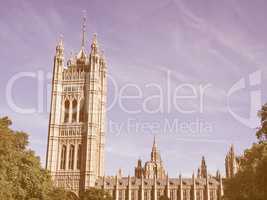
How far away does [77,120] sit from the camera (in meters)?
95.2

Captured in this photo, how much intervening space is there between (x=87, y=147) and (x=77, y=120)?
7.00 meters

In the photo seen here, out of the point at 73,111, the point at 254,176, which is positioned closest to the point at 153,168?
the point at 73,111

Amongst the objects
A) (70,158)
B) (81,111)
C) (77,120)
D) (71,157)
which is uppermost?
(81,111)

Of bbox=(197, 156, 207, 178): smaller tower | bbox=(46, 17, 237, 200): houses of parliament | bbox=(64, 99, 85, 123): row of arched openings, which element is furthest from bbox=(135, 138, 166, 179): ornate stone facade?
bbox=(64, 99, 85, 123): row of arched openings

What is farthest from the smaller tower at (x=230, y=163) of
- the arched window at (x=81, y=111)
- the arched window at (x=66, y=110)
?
the arched window at (x=66, y=110)

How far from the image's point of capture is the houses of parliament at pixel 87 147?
90000mm

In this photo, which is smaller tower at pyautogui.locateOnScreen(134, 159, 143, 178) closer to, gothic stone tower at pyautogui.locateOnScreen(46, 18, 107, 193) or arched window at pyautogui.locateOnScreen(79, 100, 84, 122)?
gothic stone tower at pyautogui.locateOnScreen(46, 18, 107, 193)

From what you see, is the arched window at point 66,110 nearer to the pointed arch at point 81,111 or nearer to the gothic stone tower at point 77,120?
the gothic stone tower at point 77,120

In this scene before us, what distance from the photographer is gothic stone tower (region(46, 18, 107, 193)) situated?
3546 inches

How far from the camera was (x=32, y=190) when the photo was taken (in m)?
38.4

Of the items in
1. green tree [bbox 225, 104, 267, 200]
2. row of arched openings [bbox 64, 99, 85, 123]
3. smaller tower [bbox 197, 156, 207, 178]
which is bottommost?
green tree [bbox 225, 104, 267, 200]

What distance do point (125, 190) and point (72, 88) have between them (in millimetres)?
25048

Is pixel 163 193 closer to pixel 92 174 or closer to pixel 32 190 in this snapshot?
pixel 92 174

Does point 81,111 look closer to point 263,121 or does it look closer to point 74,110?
point 74,110
